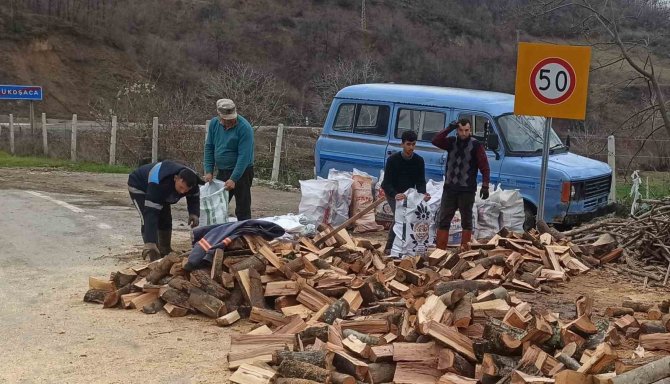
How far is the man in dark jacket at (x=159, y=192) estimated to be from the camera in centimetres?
838

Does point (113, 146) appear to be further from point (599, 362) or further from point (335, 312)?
point (599, 362)

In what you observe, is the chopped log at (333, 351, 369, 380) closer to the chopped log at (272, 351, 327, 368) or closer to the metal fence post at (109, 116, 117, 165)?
the chopped log at (272, 351, 327, 368)

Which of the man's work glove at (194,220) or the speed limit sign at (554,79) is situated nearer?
the man's work glove at (194,220)

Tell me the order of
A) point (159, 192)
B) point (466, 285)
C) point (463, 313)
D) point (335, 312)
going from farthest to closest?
point (159, 192) → point (466, 285) → point (335, 312) → point (463, 313)

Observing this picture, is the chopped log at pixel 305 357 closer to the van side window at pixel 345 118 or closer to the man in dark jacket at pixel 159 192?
the man in dark jacket at pixel 159 192

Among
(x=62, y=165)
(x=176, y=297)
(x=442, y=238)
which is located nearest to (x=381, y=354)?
(x=176, y=297)

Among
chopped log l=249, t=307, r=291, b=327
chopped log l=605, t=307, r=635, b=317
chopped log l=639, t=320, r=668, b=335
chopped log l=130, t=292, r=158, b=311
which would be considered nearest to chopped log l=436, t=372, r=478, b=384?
chopped log l=639, t=320, r=668, b=335

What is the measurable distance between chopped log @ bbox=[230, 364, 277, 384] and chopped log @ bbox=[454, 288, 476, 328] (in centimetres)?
133

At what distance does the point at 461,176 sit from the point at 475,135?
102 inches

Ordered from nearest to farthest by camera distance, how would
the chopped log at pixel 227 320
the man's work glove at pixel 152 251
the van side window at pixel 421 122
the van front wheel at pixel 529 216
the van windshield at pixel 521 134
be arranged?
the chopped log at pixel 227 320
the man's work glove at pixel 152 251
the van front wheel at pixel 529 216
the van windshield at pixel 521 134
the van side window at pixel 421 122

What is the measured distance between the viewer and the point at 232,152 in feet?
33.0

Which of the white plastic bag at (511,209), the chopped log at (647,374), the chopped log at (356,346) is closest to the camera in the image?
the chopped log at (647,374)

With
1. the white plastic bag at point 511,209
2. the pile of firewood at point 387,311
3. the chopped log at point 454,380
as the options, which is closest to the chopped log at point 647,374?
the pile of firewood at point 387,311

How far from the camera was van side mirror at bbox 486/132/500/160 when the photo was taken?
1179cm
